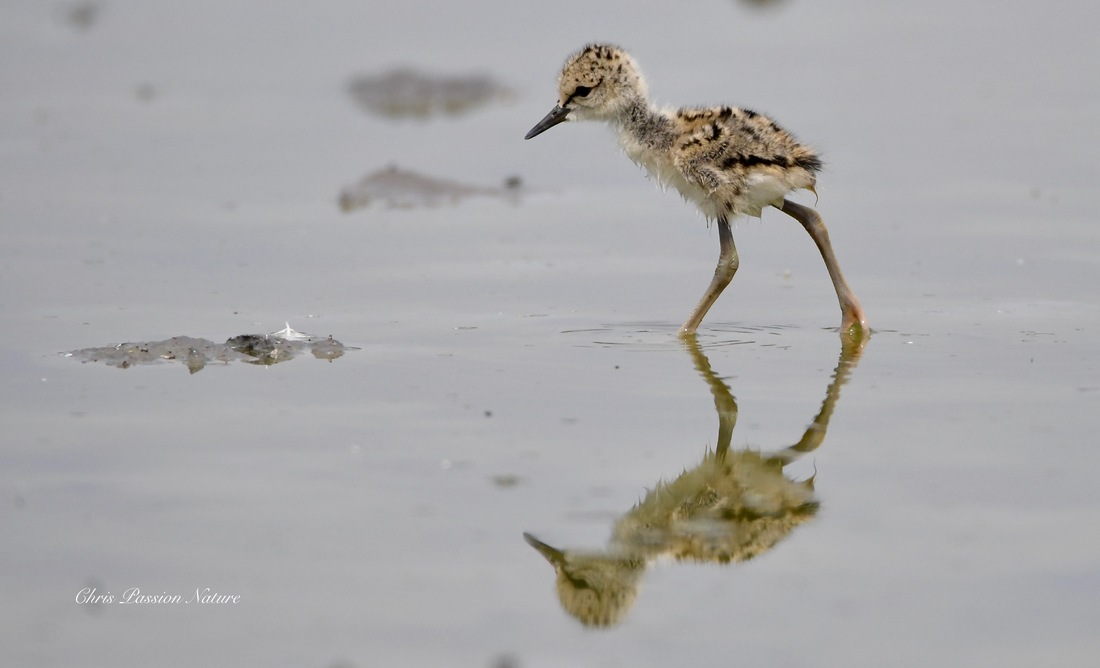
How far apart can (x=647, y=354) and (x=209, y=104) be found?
6436mm

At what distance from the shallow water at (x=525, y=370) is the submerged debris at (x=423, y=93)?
0.76 feet

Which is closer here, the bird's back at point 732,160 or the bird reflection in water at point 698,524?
the bird reflection in water at point 698,524

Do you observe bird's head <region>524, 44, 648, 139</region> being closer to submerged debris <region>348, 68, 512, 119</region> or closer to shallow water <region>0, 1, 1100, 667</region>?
shallow water <region>0, 1, 1100, 667</region>

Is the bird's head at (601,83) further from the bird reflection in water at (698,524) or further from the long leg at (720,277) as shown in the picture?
the bird reflection in water at (698,524)

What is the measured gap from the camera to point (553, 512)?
16.0 ft

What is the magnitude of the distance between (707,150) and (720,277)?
1.97 ft

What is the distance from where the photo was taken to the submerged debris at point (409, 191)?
981 cm

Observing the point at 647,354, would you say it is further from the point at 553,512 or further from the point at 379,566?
the point at 379,566

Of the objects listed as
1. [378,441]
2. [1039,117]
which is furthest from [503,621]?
[1039,117]

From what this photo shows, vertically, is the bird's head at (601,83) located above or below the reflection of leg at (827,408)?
above

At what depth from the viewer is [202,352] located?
21.8ft

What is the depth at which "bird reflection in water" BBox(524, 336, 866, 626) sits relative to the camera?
4.39m

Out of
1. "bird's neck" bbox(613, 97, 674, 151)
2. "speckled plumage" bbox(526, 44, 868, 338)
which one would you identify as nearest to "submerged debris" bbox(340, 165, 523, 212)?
"speckled plumage" bbox(526, 44, 868, 338)

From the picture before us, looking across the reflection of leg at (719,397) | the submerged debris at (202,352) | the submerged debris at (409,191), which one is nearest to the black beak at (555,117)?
the reflection of leg at (719,397)
